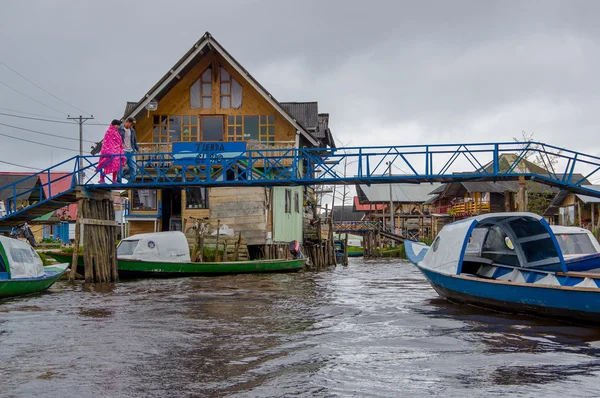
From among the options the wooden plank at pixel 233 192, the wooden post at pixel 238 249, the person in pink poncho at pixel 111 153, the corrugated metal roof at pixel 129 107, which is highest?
the corrugated metal roof at pixel 129 107

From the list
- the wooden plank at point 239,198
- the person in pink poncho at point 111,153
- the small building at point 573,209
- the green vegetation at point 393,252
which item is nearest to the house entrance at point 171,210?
the wooden plank at point 239,198

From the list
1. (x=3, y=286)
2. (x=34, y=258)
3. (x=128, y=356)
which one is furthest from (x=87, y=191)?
(x=128, y=356)

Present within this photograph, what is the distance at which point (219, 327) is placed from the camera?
38.7ft

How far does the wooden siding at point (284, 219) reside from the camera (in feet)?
108

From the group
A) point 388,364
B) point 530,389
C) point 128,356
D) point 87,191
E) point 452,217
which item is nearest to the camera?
point 530,389

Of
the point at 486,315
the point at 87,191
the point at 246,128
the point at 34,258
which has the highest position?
the point at 246,128

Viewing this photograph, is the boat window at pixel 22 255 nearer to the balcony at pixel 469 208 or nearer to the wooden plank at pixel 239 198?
the wooden plank at pixel 239 198

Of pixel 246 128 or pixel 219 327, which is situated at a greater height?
pixel 246 128

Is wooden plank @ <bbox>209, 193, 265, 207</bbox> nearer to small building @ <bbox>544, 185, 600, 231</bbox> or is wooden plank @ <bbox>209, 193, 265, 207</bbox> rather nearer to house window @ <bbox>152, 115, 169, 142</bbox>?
house window @ <bbox>152, 115, 169, 142</bbox>

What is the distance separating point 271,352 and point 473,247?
9094 millimetres

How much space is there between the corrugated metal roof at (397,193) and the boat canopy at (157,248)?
52.3 metres

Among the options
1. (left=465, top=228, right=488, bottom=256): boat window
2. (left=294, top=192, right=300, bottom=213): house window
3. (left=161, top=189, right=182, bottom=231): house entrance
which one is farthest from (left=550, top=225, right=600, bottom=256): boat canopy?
(left=161, top=189, right=182, bottom=231): house entrance

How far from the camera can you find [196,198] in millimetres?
33250

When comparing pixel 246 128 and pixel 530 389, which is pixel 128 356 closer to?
pixel 530 389
